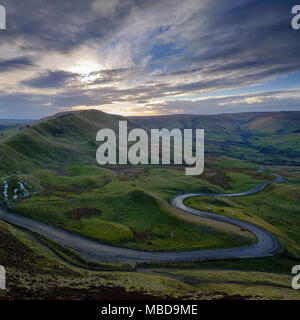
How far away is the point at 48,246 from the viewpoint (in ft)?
193

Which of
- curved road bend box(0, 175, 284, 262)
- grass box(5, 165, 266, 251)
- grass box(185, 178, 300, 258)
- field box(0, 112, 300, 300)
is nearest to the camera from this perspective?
field box(0, 112, 300, 300)

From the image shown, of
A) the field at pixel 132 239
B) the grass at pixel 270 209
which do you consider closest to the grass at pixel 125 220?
the field at pixel 132 239

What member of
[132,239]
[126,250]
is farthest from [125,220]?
[126,250]

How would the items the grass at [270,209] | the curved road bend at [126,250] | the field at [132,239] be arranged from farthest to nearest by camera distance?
the grass at [270,209] → the curved road bend at [126,250] → the field at [132,239]

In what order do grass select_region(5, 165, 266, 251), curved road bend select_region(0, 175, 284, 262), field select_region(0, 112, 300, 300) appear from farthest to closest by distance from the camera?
grass select_region(5, 165, 266, 251) < curved road bend select_region(0, 175, 284, 262) < field select_region(0, 112, 300, 300)

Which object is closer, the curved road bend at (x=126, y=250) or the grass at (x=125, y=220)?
the curved road bend at (x=126, y=250)

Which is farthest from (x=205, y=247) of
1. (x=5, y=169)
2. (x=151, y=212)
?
(x=5, y=169)

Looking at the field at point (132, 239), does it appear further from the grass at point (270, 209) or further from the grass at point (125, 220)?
the grass at point (270, 209)

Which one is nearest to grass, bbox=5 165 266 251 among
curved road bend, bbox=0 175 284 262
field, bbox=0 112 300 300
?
field, bbox=0 112 300 300

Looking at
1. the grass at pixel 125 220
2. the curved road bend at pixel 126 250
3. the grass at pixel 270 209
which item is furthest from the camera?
the grass at pixel 270 209

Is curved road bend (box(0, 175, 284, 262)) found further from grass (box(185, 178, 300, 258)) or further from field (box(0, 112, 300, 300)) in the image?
grass (box(185, 178, 300, 258))
